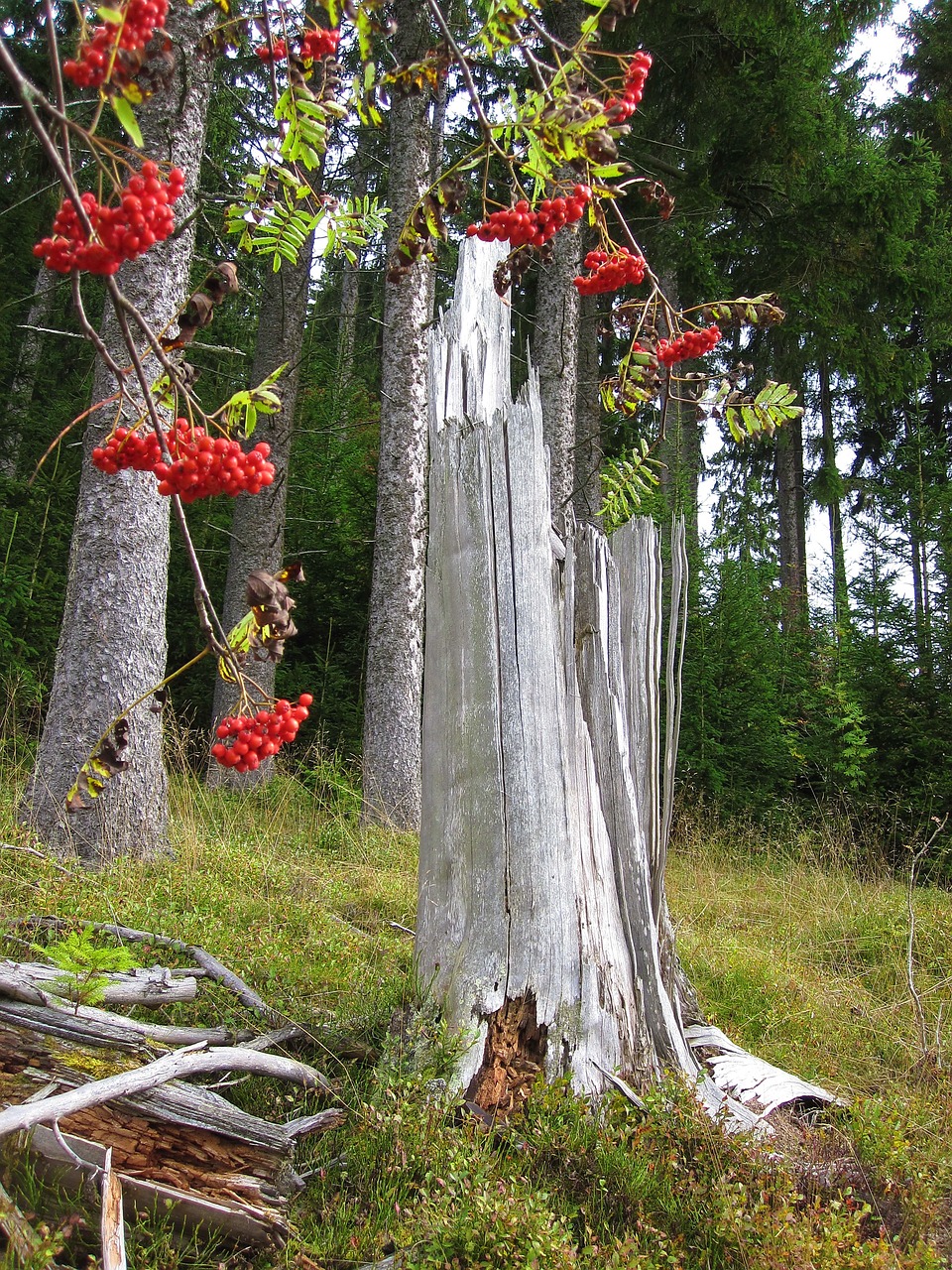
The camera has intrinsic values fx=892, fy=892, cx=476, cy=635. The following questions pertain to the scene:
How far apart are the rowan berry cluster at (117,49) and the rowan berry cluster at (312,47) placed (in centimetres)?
55

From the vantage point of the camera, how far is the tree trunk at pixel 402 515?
7.21 m

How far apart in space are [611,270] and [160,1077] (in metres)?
2.28

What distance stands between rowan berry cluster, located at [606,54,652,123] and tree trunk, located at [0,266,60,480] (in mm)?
10030

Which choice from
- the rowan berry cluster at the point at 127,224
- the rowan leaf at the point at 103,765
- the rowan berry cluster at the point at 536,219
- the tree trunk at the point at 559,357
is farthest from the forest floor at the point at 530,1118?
the tree trunk at the point at 559,357

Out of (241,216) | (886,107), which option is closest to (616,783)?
(241,216)

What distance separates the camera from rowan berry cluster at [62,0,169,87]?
1017mm

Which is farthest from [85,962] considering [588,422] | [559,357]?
[588,422]

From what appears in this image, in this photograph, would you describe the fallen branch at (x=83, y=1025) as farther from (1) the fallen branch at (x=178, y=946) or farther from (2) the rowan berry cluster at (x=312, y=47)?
(2) the rowan berry cluster at (x=312, y=47)

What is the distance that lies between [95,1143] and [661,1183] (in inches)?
59.4

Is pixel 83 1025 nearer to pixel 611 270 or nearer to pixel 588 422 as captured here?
pixel 611 270

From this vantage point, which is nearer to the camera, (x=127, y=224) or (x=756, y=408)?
(x=127, y=224)

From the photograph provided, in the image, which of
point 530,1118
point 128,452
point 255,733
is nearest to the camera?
point 128,452

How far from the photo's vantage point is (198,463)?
4.52ft

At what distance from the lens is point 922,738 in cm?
875
